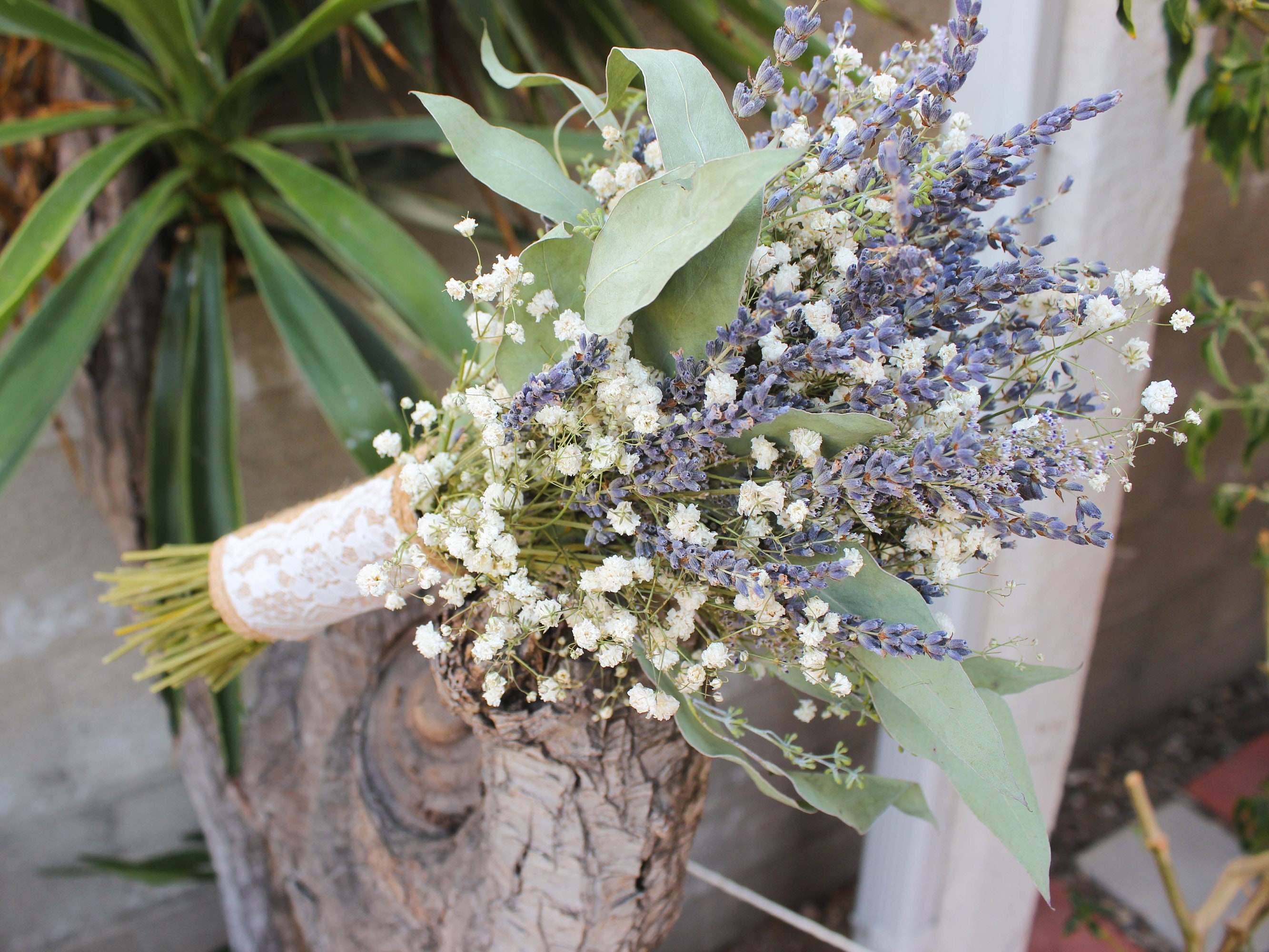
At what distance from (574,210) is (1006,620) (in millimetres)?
887

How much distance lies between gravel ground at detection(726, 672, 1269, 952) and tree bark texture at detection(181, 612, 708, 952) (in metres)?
1.20

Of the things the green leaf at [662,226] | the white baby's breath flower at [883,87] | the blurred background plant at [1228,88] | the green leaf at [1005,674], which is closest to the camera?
the green leaf at [662,226]

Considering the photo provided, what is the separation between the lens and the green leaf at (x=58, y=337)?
0.74 metres

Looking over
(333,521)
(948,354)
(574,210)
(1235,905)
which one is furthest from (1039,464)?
(1235,905)

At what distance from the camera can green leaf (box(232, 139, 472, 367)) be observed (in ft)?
2.60

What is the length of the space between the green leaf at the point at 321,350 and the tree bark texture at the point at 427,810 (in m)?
0.20

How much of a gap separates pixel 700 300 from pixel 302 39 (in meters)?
0.64

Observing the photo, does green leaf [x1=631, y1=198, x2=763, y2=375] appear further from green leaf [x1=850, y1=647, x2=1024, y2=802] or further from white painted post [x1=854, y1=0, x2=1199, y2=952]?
white painted post [x1=854, y1=0, x2=1199, y2=952]

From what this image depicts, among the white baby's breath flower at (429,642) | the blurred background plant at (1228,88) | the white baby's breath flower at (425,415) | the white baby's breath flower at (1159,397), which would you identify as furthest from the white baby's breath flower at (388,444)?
the blurred background plant at (1228,88)

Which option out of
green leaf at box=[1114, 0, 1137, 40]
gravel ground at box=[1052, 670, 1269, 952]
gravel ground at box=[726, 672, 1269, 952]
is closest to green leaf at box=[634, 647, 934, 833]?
green leaf at box=[1114, 0, 1137, 40]

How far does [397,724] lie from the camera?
0.81 meters

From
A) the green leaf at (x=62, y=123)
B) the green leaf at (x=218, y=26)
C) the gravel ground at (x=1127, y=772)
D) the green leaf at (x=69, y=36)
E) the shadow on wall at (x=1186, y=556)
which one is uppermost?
the green leaf at (x=218, y=26)

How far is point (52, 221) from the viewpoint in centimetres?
76

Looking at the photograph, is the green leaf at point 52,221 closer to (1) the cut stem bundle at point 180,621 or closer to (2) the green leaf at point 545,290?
(1) the cut stem bundle at point 180,621
